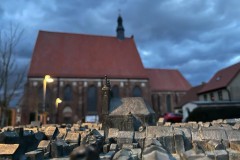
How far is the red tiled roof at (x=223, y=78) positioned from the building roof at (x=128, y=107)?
27.5 m

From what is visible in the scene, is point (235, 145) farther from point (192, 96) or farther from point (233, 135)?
point (192, 96)

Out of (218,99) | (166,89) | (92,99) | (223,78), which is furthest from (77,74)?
(223,78)

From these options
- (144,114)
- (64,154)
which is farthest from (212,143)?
(144,114)

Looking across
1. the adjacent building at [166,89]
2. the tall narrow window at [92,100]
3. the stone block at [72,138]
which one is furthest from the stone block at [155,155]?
the adjacent building at [166,89]

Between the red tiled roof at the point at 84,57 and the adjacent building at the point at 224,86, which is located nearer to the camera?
the adjacent building at the point at 224,86

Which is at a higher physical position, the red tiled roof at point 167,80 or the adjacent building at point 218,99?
the red tiled roof at point 167,80

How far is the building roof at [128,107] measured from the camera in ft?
30.1

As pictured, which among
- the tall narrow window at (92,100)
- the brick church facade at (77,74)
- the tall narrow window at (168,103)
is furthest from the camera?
the tall narrow window at (168,103)

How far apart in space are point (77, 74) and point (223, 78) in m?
24.5

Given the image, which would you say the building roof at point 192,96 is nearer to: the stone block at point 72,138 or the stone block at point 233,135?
the stone block at point 233,135

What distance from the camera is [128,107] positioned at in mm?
9539

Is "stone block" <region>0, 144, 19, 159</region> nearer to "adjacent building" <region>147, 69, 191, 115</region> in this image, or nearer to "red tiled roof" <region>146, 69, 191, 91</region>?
"adjacent building" <region>147, 69, 191, 115</region>

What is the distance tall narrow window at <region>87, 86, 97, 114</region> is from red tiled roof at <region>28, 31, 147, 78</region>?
2.58 meters

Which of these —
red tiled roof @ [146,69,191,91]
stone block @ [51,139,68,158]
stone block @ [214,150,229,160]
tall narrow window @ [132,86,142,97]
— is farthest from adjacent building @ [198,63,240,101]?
stone block @ [51,139,68,158]
